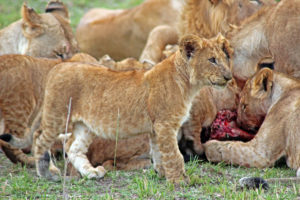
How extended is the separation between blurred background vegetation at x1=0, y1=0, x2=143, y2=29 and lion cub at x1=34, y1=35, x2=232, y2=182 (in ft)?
18.8

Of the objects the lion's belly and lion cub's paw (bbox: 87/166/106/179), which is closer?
the lion's belly

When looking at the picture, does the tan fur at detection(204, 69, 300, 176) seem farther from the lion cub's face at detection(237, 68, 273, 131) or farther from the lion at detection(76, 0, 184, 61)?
the lion at detection(76, 0, 184, 61)

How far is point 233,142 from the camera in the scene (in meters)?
5.35

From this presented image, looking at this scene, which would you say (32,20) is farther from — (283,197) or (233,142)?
(283,197)

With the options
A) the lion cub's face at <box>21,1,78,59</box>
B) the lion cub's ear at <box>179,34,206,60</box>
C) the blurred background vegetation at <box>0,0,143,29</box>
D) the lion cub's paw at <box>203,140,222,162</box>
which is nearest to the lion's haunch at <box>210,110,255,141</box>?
the lion cub's paw at <box>203,140,222,162</box>

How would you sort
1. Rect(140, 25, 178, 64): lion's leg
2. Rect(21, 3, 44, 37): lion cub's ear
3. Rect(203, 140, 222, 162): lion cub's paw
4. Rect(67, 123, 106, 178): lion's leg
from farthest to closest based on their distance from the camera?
Rect(140, 25, 178, 64): lion's leg, Rect(21, 3, 44, 37): lion cub's ear, Rect(203, 140, 222, 162): lion cub's paw, Rect(67, 123, 106, 178): lion's leg

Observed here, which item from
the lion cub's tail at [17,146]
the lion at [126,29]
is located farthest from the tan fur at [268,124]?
the lion at [126,29]

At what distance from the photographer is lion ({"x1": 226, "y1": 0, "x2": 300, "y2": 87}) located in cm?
586

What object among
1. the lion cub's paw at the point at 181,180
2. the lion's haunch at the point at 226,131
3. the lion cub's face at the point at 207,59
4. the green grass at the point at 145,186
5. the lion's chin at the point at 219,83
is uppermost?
the lion cub's face at the point at 207,59

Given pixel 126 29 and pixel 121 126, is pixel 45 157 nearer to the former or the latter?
pixel 121 126

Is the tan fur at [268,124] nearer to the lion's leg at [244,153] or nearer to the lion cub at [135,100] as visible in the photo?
the lion's leg at [244,153]

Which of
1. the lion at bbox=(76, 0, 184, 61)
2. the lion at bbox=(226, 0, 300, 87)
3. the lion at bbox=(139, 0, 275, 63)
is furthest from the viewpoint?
the lion at bbox=(76, 0, 184, 61)

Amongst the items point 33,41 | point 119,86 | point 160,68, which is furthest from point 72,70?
point 33,41

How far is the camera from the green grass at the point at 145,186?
4.10m
